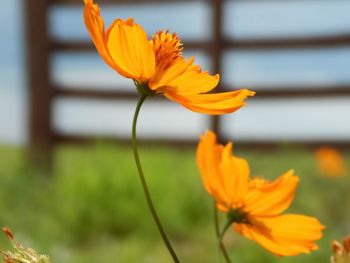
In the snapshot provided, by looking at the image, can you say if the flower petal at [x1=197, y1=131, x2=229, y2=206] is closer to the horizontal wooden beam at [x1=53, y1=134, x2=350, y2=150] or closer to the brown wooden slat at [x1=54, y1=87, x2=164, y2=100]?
the horizontal wooden beam at [x1=53, y1=134, x2=350, y2=150]

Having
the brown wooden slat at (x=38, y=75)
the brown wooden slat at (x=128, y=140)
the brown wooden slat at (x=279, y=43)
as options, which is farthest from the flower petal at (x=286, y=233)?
the brown wooden slat at (x=38, y=75)

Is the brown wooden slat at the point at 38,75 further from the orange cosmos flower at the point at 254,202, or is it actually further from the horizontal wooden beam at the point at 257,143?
the orange cosmos flower at the point at 254,202

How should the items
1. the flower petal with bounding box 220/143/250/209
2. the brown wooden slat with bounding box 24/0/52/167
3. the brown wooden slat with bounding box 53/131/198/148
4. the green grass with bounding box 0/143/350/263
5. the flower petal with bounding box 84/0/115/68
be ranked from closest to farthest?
the flower petal with bounding box 84/0/115/68 → the flower petal with bounding box 220/143/250/209 → the green grass with bounding box 0/143/350/263 → the brown wooden slat with bounding box 53/131/198/148 → the brown wooden slat with bounding box 24/0/52/167

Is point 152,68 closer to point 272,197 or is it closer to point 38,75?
point 272,197

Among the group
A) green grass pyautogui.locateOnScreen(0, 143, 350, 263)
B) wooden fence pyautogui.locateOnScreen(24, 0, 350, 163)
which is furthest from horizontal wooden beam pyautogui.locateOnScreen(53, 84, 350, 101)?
green grass pyautogui.locateOnScreen(0, 143, 350, 263)

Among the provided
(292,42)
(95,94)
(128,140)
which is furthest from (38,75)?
(292,42)

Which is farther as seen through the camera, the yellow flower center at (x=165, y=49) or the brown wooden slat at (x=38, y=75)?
the brown wooden slat at (x=38, y=75)
